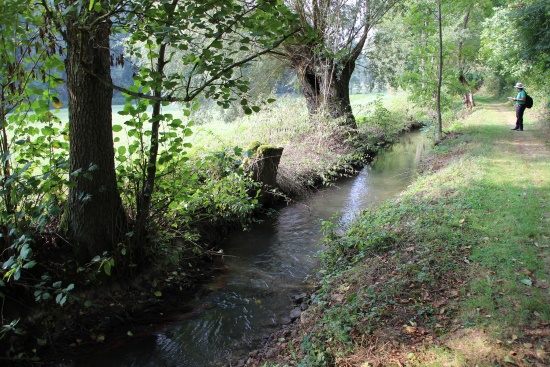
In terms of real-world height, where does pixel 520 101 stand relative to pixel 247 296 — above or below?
above

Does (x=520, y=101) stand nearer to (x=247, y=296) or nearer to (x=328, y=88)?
(x=328, y=88)

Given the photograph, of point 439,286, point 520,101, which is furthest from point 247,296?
point 520,101

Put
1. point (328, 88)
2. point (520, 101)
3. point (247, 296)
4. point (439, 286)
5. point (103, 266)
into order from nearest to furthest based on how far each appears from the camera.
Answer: point (439, 286), point (103, 266), point (247, 296), point (520, 101), point (328, 88)

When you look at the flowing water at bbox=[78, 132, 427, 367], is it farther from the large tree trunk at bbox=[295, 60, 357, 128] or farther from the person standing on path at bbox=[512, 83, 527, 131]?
the person standing on path at bbox=[512, 83, 527, 131]

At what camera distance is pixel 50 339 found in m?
4.81

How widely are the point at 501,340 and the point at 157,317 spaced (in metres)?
4.28

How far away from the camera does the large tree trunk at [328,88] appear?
16.2 meters

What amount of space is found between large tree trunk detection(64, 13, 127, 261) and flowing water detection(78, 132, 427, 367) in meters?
1.50

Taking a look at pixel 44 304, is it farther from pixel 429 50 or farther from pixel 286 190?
pixel 429 50

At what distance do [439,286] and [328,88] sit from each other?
12561 millimetres

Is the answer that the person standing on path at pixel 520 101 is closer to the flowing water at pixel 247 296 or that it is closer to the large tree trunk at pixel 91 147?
the flowing water at pixel 247 296

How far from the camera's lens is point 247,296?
625cm

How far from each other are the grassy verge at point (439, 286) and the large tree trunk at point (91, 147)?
2.84m

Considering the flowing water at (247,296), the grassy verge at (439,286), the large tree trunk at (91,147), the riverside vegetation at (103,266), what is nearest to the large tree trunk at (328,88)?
the flowing water at (247,296)
